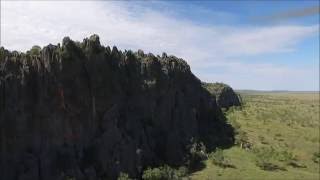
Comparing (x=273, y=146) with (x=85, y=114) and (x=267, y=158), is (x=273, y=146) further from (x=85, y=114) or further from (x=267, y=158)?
(x=85, y=114)

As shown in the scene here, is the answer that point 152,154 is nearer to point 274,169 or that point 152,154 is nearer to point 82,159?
point 82,159

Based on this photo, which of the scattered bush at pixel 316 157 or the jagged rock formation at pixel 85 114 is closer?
the jagged rock formation at pixel 85 114

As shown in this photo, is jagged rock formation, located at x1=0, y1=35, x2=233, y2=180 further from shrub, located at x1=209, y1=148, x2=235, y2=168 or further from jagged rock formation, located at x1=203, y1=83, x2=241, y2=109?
jagged rock formation, located at x1=203, y1=83, x2=241, y2=109

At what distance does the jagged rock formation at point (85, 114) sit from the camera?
160 ft

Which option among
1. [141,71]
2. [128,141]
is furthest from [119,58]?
[128,141]

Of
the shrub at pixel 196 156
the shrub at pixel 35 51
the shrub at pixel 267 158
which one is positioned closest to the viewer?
the shrub at pixel 35 51

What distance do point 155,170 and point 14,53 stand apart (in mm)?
20253

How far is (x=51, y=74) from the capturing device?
2072 inches

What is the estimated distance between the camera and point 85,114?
5644cm

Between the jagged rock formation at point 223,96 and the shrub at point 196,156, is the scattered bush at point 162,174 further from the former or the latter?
the jagged rock formation at point 223,96

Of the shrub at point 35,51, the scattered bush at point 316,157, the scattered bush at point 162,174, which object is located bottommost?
the scattered bush at point 316,157

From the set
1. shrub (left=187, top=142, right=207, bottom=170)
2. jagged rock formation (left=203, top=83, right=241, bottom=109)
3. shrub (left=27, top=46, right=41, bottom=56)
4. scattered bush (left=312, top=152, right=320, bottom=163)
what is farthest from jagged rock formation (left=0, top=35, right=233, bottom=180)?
jagged rock formation (left=203, top=83, right=241, bottom=109)

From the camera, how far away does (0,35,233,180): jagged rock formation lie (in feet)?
160

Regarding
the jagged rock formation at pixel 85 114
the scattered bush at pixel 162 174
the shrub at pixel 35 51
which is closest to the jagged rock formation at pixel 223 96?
the jagged rock formation at pixel 85 114
